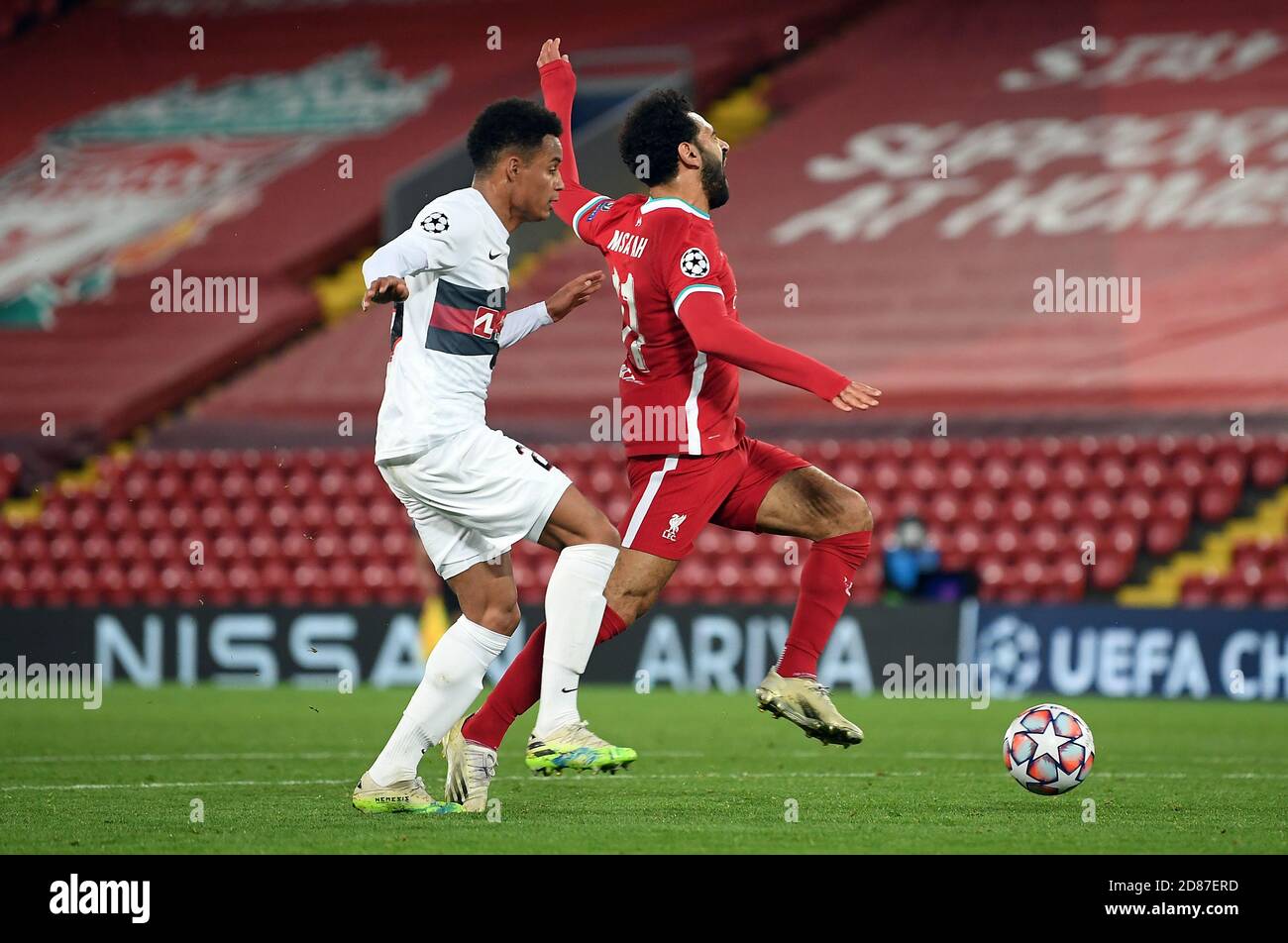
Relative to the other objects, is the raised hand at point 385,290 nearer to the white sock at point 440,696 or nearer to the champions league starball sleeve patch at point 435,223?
the champions league starball sleeve patch at point 435,223

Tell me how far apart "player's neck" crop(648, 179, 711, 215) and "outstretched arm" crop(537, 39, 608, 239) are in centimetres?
45

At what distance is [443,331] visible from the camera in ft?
18.4

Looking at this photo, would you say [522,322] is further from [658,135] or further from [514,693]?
[514,693]

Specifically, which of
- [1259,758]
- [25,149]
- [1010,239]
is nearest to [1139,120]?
[1010,239]

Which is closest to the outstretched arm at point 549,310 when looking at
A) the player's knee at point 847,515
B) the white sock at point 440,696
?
the white sock at point 440,696

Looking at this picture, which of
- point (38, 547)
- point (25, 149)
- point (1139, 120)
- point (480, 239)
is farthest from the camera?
point (25, 149)

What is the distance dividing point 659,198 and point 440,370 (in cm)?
112

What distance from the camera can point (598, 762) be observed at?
542cm

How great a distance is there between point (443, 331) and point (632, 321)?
829 mm

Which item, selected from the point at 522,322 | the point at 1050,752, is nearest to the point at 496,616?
the point at 522,322

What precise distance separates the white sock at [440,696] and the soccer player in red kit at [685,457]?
0.59 feet

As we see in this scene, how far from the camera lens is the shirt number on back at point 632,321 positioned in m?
6.10

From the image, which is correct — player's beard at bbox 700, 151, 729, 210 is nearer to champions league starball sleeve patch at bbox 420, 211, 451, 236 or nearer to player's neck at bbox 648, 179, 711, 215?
player's neck at bbox 648, 179, 711, 215

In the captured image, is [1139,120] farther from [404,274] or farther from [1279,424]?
[404,274]
